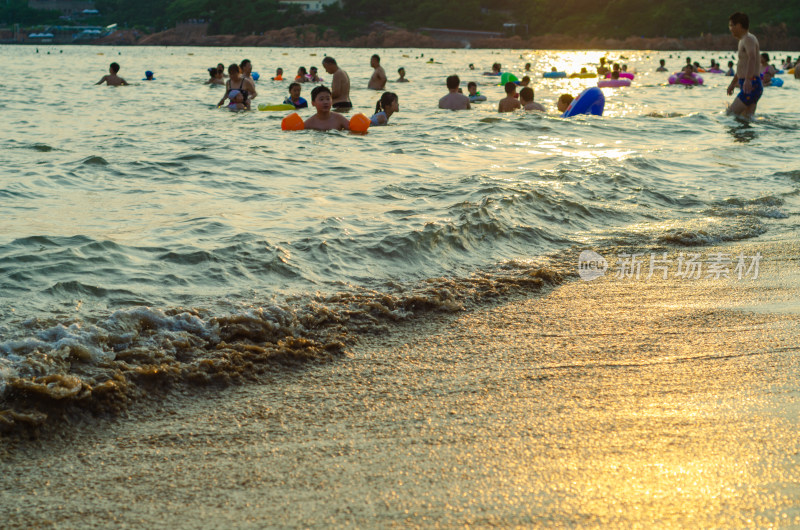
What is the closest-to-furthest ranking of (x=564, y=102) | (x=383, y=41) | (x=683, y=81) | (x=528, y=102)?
(x=528, y=102) < (x=564, y=102) < (x=683, y=81) < (x=383, y=41)

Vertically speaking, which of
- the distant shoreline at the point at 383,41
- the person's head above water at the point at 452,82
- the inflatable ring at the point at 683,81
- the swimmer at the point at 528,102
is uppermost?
the distant shoreline at the point at 383,41

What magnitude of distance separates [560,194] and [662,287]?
2.42 metres

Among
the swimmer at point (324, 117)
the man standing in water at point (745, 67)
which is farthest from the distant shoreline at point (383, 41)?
the swimmer at point (324, 117)

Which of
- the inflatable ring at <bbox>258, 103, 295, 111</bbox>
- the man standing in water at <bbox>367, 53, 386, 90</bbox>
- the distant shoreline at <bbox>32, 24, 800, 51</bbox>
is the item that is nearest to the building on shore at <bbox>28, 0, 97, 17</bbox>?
the distant shoreline at <bbox>32, 24, 800, 51</bbox>

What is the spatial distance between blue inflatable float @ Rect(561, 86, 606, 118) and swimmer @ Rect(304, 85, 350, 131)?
4.59m

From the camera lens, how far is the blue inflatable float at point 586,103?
13148 millimetres

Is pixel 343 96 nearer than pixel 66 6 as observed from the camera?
Yes

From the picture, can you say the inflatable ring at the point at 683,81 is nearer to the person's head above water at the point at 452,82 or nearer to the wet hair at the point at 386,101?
the person's head above water at the point at 452,82

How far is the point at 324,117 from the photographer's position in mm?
10641

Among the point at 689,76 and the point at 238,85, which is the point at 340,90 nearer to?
the point at 238,85

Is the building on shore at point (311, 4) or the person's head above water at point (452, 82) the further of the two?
the building on shore at point (311, 4)

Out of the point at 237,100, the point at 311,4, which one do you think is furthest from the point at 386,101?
the point at 311,4

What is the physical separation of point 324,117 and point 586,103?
17.5ft

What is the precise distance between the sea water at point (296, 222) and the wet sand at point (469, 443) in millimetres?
376
